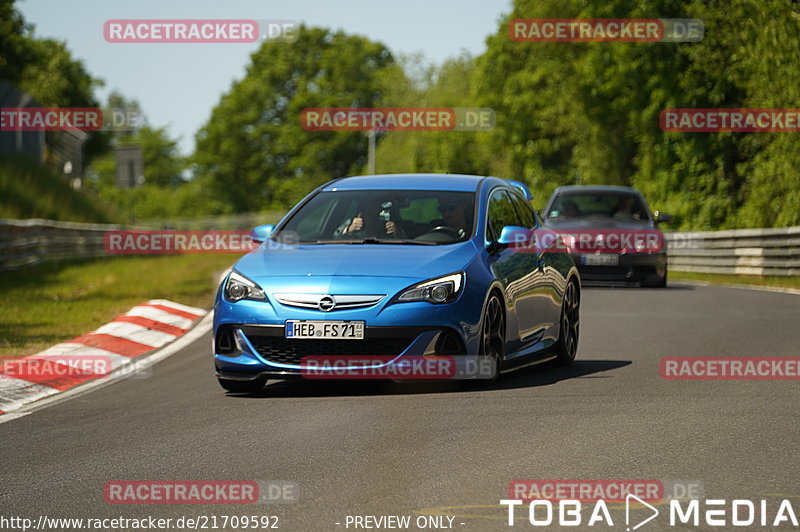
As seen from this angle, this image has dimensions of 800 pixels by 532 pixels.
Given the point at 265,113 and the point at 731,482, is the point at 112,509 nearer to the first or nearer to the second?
the point at 731,482

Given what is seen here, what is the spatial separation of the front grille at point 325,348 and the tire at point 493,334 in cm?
66

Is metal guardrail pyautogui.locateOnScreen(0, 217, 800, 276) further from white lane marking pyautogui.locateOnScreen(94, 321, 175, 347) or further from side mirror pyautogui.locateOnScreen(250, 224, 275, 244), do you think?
side mirror pyautogui.locateOnScreen(250, 224, 275, 244)

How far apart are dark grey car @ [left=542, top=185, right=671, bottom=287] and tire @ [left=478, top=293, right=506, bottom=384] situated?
40.3ft

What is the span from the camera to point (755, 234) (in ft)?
92.4

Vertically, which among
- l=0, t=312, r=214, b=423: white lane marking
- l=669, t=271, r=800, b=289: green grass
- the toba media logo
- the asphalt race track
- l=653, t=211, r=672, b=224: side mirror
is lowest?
l=669, t=271, r=800, b=289: green grass

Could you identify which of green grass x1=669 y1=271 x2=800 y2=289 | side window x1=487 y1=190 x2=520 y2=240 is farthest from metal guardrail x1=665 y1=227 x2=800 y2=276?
side window x1=487 y1=190 x2=520 y2=240

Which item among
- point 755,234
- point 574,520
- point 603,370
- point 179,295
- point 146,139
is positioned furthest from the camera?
point 146,139

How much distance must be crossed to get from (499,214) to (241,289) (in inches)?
94.7

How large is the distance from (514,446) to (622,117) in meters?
44.6

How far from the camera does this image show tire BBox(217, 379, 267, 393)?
33.1 feet

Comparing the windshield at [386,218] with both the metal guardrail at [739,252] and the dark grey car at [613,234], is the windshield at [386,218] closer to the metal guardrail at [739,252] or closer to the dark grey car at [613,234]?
the dark grey car at [613,234]

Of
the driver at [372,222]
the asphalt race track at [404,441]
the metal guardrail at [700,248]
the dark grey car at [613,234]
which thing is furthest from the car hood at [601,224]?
the driver at [372,222]

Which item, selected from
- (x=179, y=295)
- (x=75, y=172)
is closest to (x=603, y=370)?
(x=179, y=295)

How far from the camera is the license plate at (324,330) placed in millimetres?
9328
